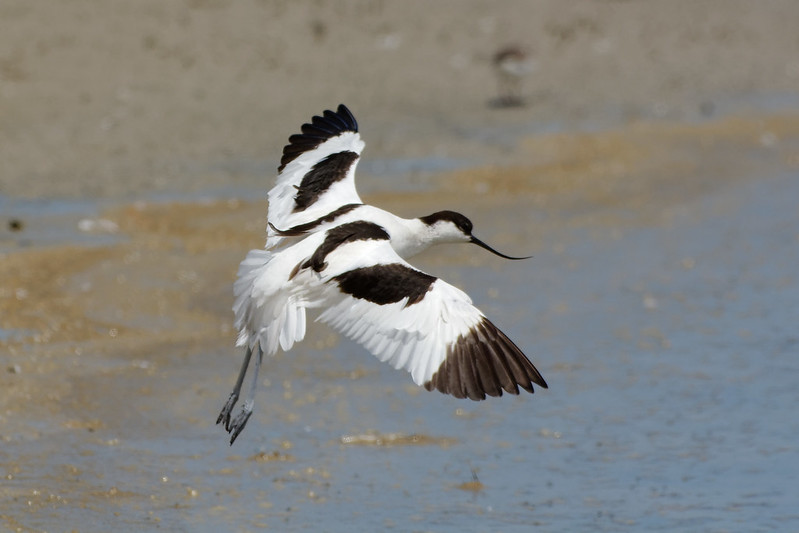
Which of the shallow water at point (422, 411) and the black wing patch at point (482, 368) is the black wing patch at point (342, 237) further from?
the shallow water at point (422, 411)

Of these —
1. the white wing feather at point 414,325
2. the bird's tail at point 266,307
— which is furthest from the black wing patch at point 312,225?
the white wing feather at point 414,325

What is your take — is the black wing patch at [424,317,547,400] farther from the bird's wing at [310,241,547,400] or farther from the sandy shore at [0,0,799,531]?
the sandy shore at [0,0,799,531]

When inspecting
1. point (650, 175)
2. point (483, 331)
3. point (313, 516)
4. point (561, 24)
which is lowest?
point (313, 516)

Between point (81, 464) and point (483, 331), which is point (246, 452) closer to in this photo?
point (81, 464)

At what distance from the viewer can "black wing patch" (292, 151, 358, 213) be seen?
20.2 feet

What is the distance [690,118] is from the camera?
593 inches

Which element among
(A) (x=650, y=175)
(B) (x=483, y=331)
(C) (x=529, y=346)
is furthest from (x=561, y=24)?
(B) (x=483, y=331)

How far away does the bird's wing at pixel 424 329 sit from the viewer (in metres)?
4.58

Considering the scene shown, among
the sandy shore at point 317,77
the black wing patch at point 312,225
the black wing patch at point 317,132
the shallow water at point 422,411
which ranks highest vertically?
the sandy shore at point 317,77

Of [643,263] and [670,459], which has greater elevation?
[643,263]

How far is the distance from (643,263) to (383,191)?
2435mm

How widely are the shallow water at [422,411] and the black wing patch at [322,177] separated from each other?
1.06 m

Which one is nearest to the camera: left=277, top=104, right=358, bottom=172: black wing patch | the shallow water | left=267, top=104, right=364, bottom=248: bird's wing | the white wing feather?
the white wing feather

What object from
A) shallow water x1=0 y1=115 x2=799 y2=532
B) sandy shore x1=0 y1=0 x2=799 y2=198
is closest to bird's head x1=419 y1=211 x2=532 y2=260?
shallow water x1=0 y1=115 x2=799 y2=532
